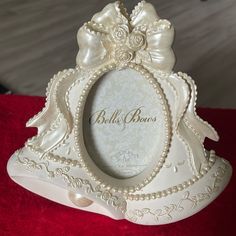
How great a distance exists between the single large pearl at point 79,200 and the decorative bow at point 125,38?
0.20 m

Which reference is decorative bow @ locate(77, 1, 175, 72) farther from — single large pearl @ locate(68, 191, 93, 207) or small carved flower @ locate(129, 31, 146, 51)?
single large pearl @ locate(68, 191, 93, 207)

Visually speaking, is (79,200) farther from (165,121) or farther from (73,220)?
(165,121)

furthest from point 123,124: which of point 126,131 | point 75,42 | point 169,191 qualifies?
point 75,42

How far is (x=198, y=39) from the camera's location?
5.98 ft

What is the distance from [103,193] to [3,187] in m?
0.24

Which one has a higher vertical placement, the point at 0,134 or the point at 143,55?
the point at 143,55

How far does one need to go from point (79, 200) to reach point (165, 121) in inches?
7.1

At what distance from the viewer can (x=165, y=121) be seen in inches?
28.3

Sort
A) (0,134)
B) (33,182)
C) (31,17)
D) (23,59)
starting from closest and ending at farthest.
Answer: (33,182), (0,134), (23,59), (31,17)

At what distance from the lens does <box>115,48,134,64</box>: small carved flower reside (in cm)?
68

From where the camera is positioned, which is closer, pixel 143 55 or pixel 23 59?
pixel 143 55

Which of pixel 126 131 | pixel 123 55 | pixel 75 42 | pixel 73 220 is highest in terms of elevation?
pixel 123 55

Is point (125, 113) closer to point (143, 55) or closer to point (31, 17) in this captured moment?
point (143, 55)

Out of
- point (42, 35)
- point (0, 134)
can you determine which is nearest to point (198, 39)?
point (42, 35)
